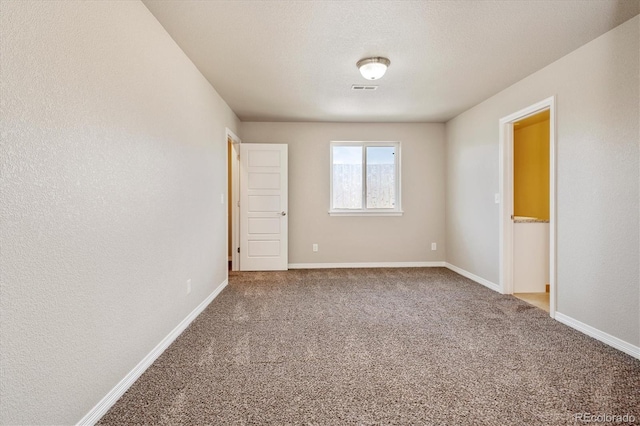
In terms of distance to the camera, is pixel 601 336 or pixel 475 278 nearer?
pixel 601 336

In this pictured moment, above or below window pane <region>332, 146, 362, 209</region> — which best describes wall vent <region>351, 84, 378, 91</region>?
above

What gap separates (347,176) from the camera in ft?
18.2

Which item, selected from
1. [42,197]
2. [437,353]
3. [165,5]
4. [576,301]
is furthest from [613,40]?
[42,197]

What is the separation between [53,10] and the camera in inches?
55.4

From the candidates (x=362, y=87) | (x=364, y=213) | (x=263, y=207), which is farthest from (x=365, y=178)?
(x=362, y=87)

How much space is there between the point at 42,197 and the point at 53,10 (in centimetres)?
83

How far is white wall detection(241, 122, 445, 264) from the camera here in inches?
214

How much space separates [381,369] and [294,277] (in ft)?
9.26

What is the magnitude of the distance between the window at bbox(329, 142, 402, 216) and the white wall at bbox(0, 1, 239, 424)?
3.21m

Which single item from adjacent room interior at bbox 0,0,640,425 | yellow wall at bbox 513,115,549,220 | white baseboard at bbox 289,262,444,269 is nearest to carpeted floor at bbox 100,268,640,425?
adjacent room interior at bbox 0,0,640,425

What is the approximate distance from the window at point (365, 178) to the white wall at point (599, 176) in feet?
7.68

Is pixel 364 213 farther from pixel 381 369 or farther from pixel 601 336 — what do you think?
pixel 381 369

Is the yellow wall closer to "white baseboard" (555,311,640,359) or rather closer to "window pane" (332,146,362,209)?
"window pane" (332,146,362,209)

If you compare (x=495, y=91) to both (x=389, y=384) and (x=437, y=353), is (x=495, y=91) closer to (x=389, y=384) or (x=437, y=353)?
(x=437, y=353)
